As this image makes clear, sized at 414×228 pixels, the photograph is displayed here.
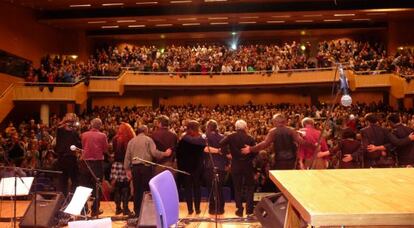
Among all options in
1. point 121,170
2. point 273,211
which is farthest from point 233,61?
point 273,211

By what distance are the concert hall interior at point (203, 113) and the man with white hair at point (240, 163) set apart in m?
0.02

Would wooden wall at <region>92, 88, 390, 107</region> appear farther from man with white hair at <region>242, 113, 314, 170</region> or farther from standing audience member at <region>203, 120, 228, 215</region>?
man with white hair at <region>242, 113, 314, 170</region>

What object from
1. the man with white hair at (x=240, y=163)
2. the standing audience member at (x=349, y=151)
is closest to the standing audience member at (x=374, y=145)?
the standing audience member at (x=349, y=151)

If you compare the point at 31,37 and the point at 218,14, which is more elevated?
the point at 218,14

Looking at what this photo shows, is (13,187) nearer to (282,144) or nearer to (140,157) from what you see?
(140,157)

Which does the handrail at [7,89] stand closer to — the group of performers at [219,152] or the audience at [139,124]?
the audience at [139,124]

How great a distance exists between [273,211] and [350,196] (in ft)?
7.34

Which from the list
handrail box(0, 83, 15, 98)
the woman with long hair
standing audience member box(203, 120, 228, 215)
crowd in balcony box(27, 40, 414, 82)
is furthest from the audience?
handrail box(0, 83, 15, 98)

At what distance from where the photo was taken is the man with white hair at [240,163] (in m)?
7.54

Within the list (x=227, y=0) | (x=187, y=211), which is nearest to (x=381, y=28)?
(x=227, y=0)

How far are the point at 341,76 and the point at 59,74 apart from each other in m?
20.5

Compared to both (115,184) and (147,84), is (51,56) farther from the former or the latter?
(115,184)

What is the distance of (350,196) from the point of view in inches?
96.7

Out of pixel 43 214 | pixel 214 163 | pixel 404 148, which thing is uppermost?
pixel 404 148
